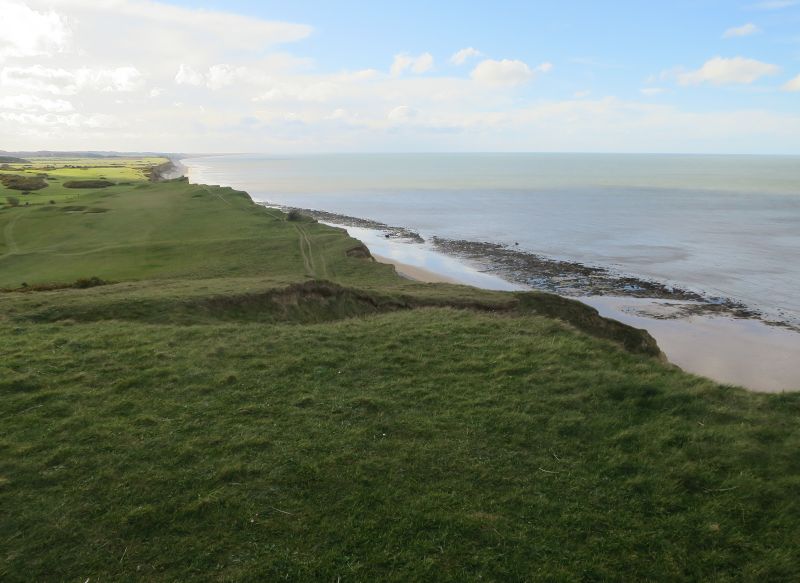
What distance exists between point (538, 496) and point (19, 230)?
5468 centimetres

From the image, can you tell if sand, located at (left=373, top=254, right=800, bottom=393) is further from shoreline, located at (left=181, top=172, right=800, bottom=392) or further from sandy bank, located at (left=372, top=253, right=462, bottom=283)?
sandy bank, located at (left=372, top=253, right=462, bottom=283)

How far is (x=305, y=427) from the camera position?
1151cm

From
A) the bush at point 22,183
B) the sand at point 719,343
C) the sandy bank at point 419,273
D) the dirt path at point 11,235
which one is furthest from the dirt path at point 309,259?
the bush at point 22,183

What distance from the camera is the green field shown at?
809cm

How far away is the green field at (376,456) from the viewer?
8.09 m

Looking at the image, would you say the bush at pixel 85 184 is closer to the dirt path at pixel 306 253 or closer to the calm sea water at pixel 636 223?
the calm sea water at pixel 636 223

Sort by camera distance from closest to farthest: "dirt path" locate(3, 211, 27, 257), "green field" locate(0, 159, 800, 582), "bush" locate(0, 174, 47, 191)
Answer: "green field" locate(0, 159, 800, 582), "dirt path" locate(3, 211, 27, 257), "bush" locate(0, 174, 47, 191)

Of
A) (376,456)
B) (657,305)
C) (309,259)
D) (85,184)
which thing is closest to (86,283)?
(309,259)

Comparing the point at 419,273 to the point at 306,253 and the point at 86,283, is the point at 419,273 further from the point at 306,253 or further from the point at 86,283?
the point at 86,283

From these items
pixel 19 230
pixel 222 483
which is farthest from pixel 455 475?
pixel 19 230

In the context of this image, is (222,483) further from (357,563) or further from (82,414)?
(82,414)

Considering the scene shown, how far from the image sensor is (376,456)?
34.3ft

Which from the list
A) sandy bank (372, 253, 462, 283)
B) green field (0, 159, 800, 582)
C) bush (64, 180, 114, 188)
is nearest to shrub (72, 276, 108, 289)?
green field (0, 159, 800, 582)

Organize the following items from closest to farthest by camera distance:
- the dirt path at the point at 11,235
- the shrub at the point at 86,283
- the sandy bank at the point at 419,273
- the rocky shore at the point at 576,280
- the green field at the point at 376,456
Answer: the green field at the point at 376,456 < the shrub at the point at 86,283 < the rocky shore at the point at 576,280 < the dirt path at the point at 11,235 < the sandy bank at the point at 419,273
